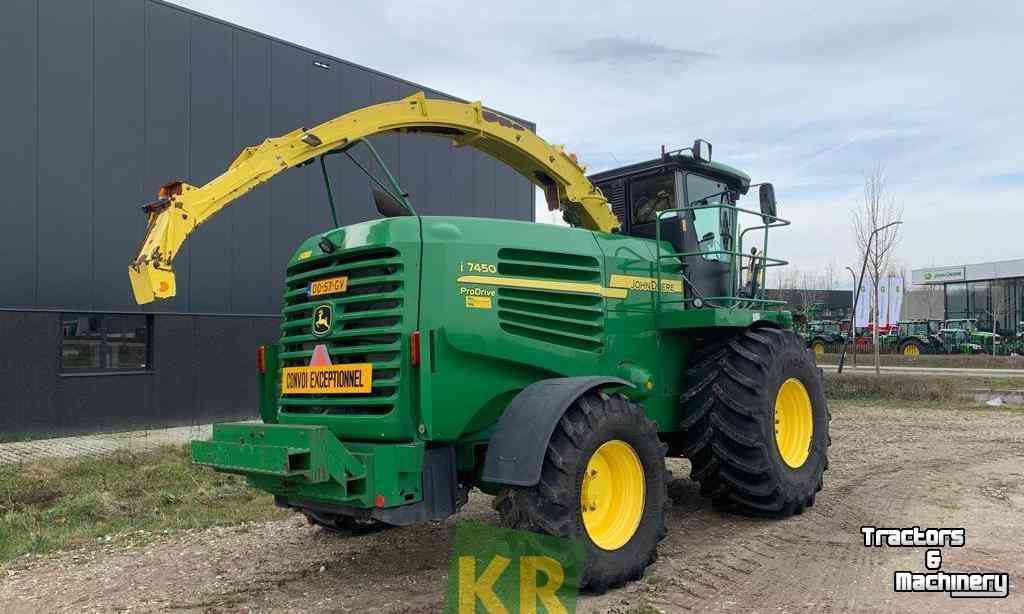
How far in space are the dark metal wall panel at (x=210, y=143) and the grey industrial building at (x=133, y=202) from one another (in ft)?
0.08

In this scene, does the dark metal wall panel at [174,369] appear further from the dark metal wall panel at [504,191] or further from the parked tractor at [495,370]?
the parked tractor at [495,370]

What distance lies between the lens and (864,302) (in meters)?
22.5

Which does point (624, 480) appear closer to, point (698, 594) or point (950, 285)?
point (698, 594)

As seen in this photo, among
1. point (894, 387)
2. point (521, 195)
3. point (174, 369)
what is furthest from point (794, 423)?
point (521, 195)

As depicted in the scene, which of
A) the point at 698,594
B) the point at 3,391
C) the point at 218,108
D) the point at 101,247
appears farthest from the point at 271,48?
the point at 698,594

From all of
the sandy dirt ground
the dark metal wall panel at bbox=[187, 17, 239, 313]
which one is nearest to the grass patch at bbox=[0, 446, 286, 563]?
the sandy dirt ground

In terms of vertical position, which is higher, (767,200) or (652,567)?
(767,200)

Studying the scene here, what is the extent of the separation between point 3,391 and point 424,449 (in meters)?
9.35

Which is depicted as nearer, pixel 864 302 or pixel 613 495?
pixel 613 495

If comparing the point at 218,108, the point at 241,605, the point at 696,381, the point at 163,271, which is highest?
the point at 218,108

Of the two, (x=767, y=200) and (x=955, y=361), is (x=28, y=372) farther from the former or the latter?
(x=955, y=361)

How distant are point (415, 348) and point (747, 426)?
2799 millimetres

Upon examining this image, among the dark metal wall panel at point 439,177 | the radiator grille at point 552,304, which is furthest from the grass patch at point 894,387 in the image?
the radiator grille at point 552,304

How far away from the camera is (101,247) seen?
493 inches
